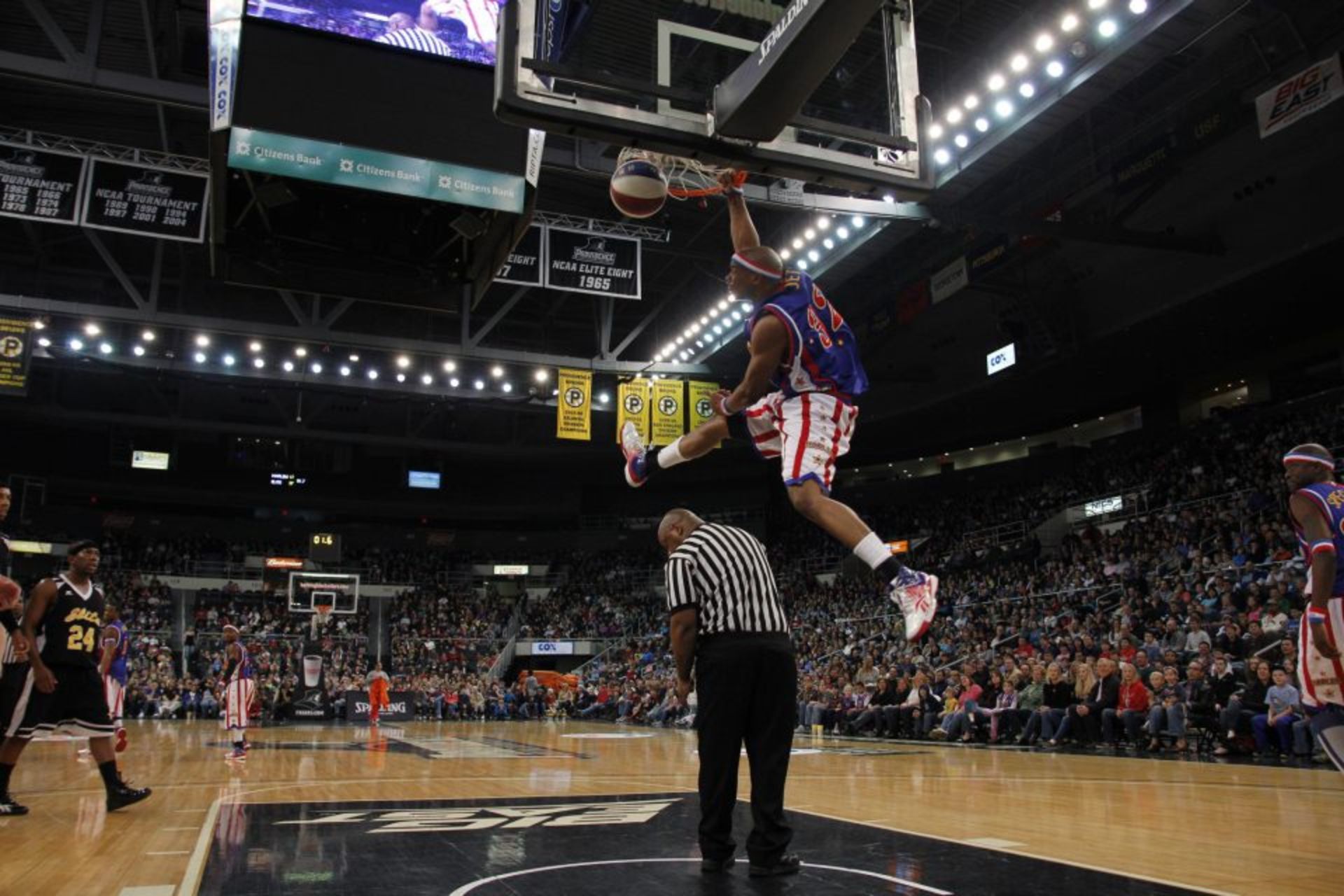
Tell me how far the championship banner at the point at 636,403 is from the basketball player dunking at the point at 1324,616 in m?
16.3

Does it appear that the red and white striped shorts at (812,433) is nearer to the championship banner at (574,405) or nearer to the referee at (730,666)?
the referee at (730,666)

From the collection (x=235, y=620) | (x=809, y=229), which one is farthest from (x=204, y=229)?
(x=235, y=620)

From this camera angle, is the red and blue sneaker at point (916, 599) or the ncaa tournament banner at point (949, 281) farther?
the ncaa tournament banner at point (949, 281)

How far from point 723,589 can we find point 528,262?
13832 mm

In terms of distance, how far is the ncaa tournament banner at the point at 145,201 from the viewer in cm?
1455

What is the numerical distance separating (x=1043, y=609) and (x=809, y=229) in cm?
884

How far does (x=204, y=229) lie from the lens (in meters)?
16.2

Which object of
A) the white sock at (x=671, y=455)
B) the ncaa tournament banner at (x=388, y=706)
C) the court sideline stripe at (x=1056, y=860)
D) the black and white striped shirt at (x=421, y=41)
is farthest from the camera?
the ncaa tournament banner at (x=388, y=706)

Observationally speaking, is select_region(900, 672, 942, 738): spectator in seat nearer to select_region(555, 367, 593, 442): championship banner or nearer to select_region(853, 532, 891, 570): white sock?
select_region(555, 367, 593, 442): championship banner

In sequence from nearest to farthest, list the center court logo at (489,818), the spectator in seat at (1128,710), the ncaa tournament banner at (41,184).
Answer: the center court logo at (489,818), the spectator in seat at (1128,710), the ncaa tournament banner at (41,184)

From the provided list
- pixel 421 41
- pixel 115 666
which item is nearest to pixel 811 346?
pixel 421 41

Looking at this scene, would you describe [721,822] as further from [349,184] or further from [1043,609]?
[1043,609]

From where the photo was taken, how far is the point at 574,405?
21.2 metres

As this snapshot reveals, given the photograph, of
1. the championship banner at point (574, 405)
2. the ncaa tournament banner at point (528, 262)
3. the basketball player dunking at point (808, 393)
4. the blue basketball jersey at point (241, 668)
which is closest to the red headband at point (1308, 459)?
the basketball player dunking at point (808, 393)
